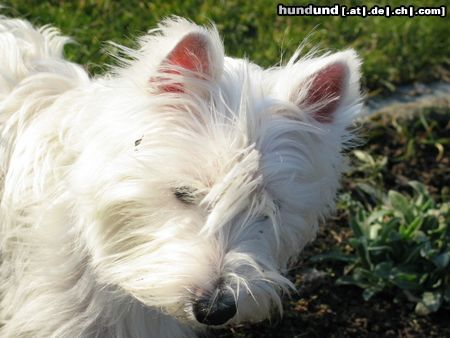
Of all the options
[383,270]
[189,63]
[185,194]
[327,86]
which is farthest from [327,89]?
[383,270]

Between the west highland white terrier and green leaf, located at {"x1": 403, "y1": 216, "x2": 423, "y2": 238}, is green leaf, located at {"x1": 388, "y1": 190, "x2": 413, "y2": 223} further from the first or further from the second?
the west highland white terrier

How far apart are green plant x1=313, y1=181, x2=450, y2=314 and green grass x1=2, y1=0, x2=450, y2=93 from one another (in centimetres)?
143

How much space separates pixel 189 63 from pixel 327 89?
1.71ft

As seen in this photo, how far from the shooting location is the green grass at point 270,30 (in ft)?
17.1

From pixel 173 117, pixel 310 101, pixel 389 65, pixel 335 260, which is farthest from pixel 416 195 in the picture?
pixel 173 117

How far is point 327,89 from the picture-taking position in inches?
110

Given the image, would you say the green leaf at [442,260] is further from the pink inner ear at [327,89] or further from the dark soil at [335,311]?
the pink inner ear at [327,89]

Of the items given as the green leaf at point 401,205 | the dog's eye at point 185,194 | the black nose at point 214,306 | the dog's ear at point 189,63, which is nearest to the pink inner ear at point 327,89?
the dog's ear at point 189,63

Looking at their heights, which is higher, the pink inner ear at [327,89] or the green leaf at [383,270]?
the pink inner ear at [327,89]

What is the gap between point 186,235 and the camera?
254 cm

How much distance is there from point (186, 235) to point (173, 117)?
0.42m

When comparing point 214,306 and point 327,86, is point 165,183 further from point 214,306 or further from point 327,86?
point 327,86

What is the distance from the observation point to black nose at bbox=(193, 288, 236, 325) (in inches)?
94.9

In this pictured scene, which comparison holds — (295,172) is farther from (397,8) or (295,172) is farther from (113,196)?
(397,8)
